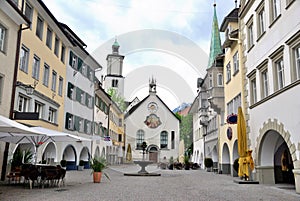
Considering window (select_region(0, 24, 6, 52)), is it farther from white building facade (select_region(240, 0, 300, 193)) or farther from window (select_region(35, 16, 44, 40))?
white building facade (select_region(240, 0, 300, 193))

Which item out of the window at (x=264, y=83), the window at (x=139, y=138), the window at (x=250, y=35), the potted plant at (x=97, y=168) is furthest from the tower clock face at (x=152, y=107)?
the window at (x=264, y=83)

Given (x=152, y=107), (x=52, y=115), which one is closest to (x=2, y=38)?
(x=52, y=115)

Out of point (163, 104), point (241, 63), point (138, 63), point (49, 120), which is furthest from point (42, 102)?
point (163, 104)

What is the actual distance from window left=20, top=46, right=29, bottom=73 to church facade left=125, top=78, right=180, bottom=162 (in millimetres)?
34520

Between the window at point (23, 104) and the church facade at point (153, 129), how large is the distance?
111ft

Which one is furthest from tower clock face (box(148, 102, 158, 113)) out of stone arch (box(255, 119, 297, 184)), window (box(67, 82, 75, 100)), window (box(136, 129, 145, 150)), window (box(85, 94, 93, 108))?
stone arch (box(255, 119, 297, 184))

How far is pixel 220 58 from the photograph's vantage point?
21.7 m

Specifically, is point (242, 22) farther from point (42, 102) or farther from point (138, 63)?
point (42, 102)

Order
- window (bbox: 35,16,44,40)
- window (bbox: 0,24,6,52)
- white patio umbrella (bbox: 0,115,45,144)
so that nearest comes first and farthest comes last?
1. white patio umbrella (bbox: 0,115,45,144)
2. window (bbox: 0,24,6,52)
3. window (bbox: 35,16,44,40)

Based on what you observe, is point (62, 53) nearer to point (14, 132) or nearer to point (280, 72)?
point (14, 132)

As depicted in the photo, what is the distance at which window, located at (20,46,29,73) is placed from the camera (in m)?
15.8

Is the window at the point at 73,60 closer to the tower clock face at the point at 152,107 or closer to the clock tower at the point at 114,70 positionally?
the tower clock face at the point at 152,107

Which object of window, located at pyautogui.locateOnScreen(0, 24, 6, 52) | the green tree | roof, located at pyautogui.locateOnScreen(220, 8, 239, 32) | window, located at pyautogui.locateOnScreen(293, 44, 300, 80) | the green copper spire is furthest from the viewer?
the green tree

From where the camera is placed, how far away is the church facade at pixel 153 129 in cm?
5075
